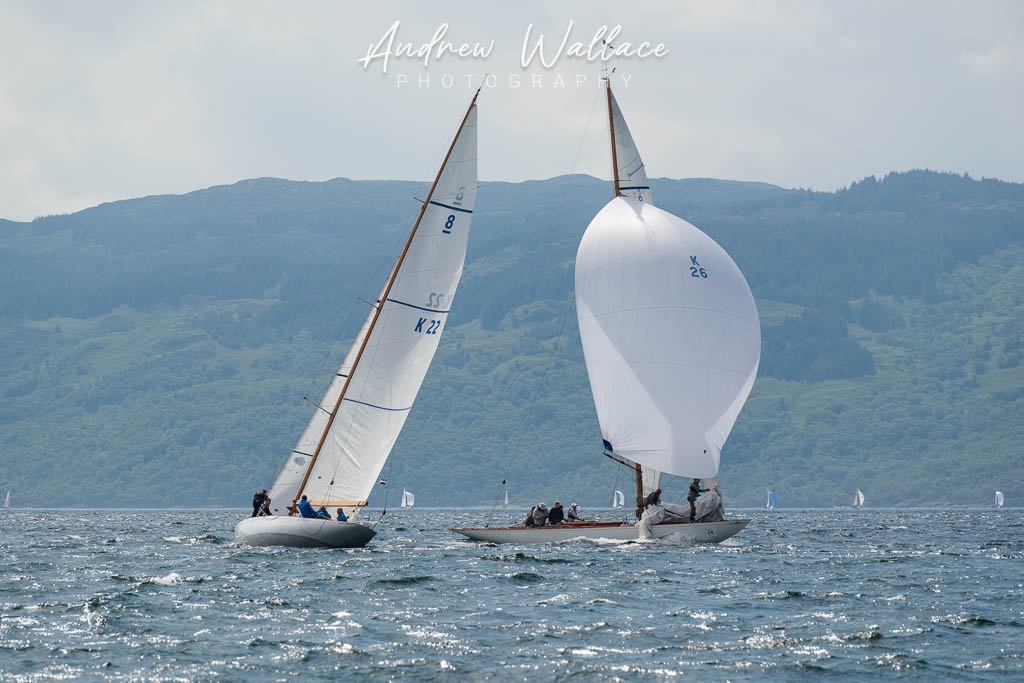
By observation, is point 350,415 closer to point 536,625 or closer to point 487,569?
point 487,569

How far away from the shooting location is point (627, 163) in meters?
50.6

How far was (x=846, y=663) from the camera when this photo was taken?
21.0 meters

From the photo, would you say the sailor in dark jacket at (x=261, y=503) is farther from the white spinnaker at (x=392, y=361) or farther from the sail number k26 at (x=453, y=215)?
the sail number k26 at (x=453, y=215)

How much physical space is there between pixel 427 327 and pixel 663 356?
26.7ft

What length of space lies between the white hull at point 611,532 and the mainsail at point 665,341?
74.7 inches

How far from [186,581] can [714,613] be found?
1282 cm

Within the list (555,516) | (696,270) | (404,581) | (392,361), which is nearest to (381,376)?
(392,361)

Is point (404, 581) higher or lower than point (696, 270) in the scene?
lower

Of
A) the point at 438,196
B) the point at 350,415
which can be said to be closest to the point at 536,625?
the point at 350,415

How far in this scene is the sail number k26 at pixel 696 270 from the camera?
45.1 meters

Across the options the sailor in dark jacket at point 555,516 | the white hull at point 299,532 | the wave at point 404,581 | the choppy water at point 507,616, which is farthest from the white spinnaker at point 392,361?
the wave at point 404,581

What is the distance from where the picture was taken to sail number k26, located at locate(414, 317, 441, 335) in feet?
136

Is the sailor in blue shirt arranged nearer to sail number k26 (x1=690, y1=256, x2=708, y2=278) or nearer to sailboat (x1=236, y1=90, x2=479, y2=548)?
sailboat (x1=236, y1=90, x2=479, y2=548)

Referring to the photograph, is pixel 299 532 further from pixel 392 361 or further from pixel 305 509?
pixel 392 361
